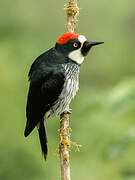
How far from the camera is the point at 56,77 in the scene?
4.29 metres

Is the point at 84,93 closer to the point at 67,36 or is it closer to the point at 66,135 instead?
the point at 67,36

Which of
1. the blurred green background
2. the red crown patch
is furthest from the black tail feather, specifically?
the red crown patch

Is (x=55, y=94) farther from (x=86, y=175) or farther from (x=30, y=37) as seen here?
(x=30, y=37)

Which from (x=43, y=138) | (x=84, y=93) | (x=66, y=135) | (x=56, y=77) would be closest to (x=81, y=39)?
(x=56, y=77)

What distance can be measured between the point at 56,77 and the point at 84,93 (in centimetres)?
276

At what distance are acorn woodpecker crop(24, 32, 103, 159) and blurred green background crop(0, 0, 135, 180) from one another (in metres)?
0.28

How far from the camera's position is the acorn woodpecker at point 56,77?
168 inches

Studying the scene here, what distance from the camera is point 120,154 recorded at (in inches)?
143

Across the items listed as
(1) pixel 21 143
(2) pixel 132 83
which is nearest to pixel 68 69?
(2) pixel 132 83

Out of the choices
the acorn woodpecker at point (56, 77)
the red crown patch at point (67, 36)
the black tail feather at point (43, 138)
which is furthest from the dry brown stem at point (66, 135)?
the black tail feather at point (43, 138)

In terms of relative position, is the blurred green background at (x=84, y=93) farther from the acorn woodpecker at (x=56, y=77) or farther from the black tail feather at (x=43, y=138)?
the black tail feather at (x=43, y=138)

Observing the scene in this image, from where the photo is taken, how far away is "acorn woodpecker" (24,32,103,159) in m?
4.27

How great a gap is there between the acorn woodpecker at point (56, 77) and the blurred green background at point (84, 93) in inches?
11.1

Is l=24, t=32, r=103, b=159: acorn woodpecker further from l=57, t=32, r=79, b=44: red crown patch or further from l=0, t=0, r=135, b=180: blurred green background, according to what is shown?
l=0, t=0, r=135, b=180: blurred green background
